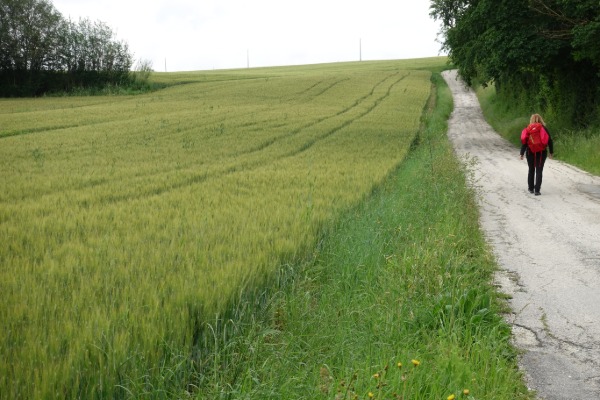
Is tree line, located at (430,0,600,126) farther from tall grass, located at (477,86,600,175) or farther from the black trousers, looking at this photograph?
the black trousers

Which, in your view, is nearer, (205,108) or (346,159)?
(346,159)

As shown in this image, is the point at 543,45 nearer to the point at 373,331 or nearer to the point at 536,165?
the point at 536,165

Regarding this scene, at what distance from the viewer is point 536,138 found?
42.9ft

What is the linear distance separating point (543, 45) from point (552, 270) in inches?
648

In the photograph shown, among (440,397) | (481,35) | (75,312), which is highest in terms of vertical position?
(481,35)

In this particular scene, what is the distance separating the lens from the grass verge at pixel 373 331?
378 centimetres

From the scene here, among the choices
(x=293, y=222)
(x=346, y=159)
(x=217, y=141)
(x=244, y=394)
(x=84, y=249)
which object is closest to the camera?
(x=244, y=394)

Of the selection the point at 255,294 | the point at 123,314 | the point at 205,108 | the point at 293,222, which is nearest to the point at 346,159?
the point at 293,222

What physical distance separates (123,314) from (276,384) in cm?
123

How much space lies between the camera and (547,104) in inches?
1068

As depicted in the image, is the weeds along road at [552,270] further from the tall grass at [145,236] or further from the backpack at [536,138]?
the tall grass at [145,236]

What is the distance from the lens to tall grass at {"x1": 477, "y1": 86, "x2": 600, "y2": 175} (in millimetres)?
17453

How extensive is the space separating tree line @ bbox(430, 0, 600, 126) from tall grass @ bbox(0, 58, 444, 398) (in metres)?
5.20

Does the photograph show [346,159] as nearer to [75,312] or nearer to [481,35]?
[481,35]
